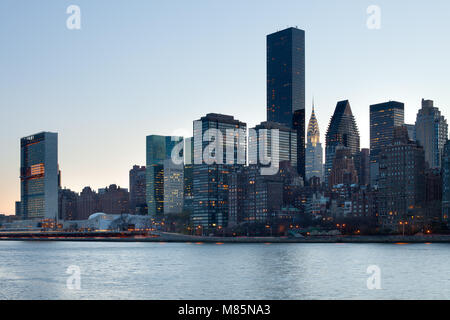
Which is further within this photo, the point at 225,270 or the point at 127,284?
the point at 225,270

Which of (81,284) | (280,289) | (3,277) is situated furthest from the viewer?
(3,277)

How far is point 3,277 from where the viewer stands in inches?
2768

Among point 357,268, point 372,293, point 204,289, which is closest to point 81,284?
point 204,289

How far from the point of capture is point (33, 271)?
78688mm

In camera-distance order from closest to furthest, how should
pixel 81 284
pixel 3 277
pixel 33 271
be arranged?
pixel 81 284 → pixel 3 277 → pixel 33 271
